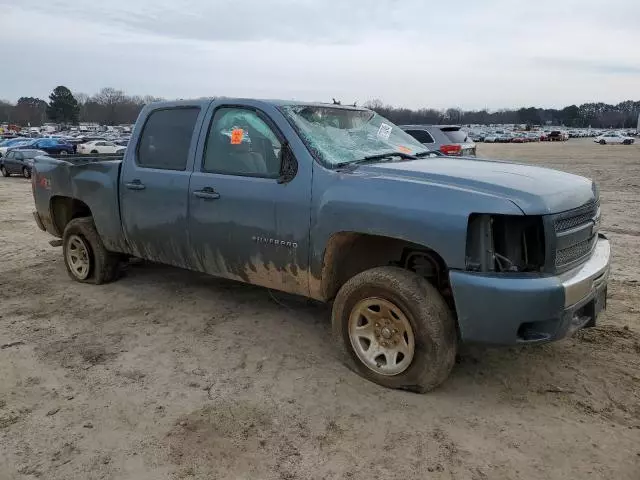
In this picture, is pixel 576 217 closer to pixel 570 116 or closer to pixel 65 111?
pixel 65 111

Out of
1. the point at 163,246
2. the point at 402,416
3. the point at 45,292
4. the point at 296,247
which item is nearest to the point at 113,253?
the point at 45,292

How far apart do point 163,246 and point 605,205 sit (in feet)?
35.1

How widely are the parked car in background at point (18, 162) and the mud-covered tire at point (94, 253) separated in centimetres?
2022

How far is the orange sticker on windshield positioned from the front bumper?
2.12 m

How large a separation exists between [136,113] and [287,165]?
124 metres

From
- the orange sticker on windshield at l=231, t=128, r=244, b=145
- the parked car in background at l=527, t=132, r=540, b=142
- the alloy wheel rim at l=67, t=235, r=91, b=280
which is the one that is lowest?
the parked car in background at l=527, t=132, r=540, b=142

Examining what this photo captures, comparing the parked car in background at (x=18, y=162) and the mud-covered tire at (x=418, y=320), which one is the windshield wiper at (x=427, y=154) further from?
the parked car in background at (x=18, y=162)

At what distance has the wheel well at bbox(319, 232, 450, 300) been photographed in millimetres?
3713

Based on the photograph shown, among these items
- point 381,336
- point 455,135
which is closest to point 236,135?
point 381,336

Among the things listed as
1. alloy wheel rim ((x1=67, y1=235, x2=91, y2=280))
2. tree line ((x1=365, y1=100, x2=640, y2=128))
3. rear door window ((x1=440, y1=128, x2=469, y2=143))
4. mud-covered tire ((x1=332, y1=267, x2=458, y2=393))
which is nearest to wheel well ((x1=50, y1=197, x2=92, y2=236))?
alloy wheel rim ((x1=67, y1=235, x2=91, y2=280))

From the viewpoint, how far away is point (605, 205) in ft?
40.2

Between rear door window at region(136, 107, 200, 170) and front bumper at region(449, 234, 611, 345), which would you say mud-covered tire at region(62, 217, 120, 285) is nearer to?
rear door window at region(136, 107, 200, 170)

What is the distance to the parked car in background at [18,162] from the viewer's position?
2372 centimetres

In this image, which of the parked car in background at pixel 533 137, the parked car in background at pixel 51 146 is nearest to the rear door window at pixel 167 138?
the parked car in background at pixel 51 146
